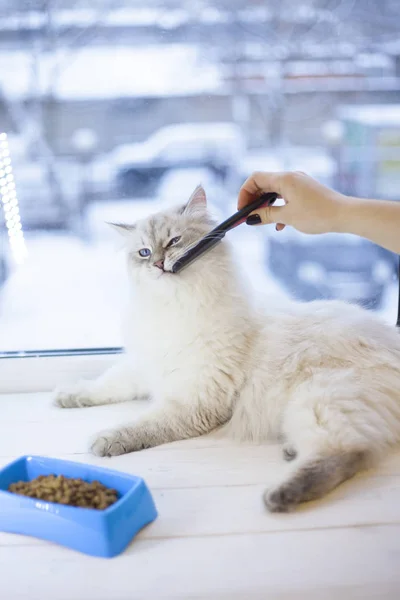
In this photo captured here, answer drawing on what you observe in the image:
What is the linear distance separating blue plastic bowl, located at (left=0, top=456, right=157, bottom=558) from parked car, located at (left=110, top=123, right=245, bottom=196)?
3.54 ft

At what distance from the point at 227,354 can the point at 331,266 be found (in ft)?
2.38

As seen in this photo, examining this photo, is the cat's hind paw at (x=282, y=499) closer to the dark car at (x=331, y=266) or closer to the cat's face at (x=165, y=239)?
the cat's face at (x=165, y=239)

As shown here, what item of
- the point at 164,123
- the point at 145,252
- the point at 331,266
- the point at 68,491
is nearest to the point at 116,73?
the point at 164,123

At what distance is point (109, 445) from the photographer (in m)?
1.43

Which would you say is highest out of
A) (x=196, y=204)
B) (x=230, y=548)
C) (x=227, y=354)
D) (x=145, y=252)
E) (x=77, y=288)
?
(x=196, y=204)

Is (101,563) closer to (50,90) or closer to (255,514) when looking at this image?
(255,514)

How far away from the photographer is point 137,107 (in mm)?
1943

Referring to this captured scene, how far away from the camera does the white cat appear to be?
4.72ft

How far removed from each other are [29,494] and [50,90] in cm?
131

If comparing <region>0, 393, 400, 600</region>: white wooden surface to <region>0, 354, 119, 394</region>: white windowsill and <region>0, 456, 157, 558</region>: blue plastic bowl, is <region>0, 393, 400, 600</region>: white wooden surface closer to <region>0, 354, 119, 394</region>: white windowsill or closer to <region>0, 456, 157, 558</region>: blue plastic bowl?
<region>0, 456, 157, 558</region>: blue plastic bowl

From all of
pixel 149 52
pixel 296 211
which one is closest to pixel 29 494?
pixel 296 211

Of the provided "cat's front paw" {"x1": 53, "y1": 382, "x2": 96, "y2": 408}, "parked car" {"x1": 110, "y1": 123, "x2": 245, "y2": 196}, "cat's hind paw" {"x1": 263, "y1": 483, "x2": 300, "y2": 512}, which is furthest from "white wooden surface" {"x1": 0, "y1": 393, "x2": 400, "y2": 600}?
"parked car" {"x1": 110, "y1": 123, "x2": 245, "y2": 196}

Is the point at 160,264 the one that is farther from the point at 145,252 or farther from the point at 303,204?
the point at 303,204

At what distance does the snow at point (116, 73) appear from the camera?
189cm
